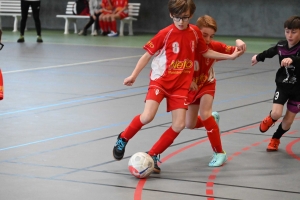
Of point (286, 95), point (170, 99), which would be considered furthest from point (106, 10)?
point (170, 99)

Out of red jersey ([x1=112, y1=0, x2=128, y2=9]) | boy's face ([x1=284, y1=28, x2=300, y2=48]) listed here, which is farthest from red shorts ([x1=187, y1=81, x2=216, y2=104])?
red jersey ([x1=112, y1=0, x2=128, y2=9])

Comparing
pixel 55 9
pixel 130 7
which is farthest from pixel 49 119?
pixel 55 9

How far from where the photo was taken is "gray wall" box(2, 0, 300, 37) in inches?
951

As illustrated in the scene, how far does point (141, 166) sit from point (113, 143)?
1492 mm

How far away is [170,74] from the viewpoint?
6059mm

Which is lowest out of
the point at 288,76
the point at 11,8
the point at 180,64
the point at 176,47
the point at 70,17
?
the point at 11,8

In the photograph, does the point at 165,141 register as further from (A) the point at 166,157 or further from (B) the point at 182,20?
(B) the point at 182,20

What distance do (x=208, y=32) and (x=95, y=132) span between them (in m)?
2.03

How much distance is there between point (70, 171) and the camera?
6.03m

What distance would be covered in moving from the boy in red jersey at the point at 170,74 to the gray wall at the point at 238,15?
18599 millimetres

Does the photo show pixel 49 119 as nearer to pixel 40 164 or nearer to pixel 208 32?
pixel 40 164

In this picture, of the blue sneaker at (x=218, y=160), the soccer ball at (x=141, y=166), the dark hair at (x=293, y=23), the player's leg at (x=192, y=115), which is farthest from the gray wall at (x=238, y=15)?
the soccer ball at (x=141, y=166)

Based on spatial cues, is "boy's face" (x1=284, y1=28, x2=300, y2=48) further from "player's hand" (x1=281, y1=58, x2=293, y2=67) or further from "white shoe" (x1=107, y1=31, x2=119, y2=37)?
"white shoe" (x1=107, y1=31, x2=119, y2=37)

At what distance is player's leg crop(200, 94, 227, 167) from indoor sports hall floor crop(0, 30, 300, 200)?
0.10 meters
